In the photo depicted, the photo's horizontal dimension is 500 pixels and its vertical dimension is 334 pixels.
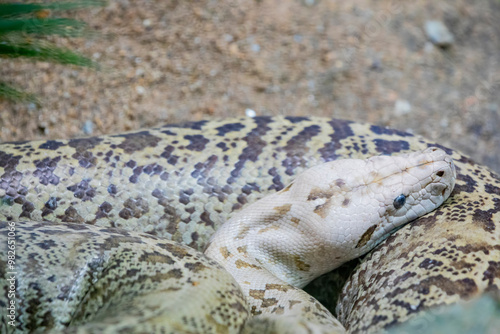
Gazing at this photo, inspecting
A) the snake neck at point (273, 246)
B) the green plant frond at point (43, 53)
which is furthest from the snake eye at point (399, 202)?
the green plant frond at point (43, 53)

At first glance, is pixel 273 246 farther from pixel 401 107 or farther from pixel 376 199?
pixel 401 107

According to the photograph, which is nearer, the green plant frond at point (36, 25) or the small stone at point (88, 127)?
the green plant frond at point (36, 25)

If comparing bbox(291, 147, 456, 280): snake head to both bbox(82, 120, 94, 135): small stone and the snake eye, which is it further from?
bbox(82, 120, 94, 135): small stone

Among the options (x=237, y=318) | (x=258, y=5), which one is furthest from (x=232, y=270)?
(x=258, y=5)

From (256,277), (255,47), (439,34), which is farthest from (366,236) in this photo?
(439,34)

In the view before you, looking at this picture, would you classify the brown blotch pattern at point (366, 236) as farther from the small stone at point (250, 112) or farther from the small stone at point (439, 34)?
the small stone at point (439, 34)

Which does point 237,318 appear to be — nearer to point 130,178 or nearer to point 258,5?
point 130,178
